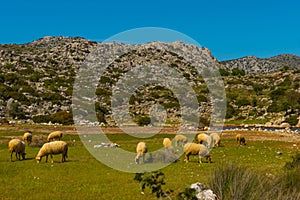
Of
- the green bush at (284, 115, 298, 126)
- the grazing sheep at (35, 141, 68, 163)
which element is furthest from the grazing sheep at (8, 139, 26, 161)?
the green bush at (284, 115, 298, 126)

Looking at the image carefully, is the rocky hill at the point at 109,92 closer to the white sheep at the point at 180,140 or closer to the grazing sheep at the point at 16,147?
the white sheep at the point at 180,140

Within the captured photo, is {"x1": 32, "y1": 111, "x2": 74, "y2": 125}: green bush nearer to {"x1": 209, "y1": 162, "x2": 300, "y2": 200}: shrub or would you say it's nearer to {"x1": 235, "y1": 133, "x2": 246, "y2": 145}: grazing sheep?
{"x1": 235, "y1": 133, "x2": 246, "y2": 145}: grazing sheep

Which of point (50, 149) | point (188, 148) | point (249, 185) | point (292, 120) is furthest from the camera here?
point (292, 120)

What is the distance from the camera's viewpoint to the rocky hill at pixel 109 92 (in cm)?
8079

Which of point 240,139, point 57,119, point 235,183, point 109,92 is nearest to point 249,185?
A: point 235,183

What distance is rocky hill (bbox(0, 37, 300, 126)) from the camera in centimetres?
8079

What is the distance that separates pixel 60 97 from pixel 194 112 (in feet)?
107

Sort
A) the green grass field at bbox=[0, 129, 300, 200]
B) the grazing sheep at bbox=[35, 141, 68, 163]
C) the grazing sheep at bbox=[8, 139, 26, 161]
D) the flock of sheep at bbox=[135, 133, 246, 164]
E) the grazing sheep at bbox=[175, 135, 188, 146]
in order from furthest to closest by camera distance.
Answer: the grazing sheep at bbox=[175, 135, 188, 146], the grazing sheep at bbox=[8, 139, 26, 161], the flock of sheep at bbox=[135, 133, 246, 164], the grazing sheep at bbox=[35, 141, 68, 163], the green grass field at bbox=[0, 129, 300, 200]

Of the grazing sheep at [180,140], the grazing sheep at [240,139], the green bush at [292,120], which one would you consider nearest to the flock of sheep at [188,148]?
the grazing sheep at [180,140]

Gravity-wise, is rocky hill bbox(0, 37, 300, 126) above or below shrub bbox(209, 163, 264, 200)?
above

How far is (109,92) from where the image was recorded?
108 meters

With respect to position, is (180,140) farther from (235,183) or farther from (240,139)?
(235,183)

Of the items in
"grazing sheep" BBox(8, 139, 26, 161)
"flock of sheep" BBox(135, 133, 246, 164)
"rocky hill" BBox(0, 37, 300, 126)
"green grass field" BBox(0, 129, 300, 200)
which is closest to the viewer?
"green grass field" BBox(0, 129, 300, 200)

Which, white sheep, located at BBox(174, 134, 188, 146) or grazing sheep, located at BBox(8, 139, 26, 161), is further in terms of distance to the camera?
white sheep, located at BBox(174, 134, 188, 146)
